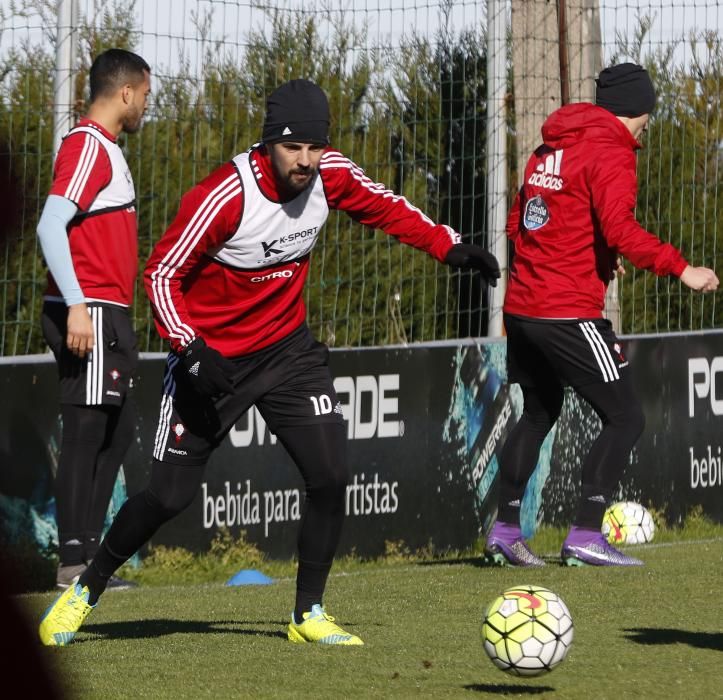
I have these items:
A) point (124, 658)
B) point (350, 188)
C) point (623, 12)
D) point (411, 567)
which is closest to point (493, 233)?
point (623, 12)

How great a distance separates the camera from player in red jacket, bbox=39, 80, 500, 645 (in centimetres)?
440

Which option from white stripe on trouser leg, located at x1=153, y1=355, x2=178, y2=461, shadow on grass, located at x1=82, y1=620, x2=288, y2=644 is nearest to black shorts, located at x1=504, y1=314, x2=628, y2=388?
shadow on grass, located at x1=82, y1=620, x2=288, y2=644

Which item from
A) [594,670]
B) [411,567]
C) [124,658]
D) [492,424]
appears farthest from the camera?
[492,424]

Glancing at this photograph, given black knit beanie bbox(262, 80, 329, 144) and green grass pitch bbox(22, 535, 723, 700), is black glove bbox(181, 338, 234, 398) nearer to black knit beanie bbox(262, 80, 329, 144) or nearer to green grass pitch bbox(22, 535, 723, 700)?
black knit beanie bbox(262, 80, 329, 144)

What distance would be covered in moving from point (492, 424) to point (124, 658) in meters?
4.07

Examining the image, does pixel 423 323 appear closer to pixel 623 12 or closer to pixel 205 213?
pixel 623 12

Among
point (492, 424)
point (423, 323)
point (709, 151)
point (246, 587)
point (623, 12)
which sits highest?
point (623, 12)

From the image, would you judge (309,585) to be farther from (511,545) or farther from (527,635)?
(511,545)

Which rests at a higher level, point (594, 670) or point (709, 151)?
point (709, 151)

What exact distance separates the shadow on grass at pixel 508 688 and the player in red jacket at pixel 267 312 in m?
0.83

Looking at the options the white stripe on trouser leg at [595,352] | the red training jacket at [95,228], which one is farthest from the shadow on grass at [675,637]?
the red training jacket at [95,228]

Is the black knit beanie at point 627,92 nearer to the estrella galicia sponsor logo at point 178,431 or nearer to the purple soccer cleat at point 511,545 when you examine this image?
the purple soccer cleat at point 511,545

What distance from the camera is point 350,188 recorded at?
4.70 meters

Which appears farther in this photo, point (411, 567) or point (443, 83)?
point (443, 83)
